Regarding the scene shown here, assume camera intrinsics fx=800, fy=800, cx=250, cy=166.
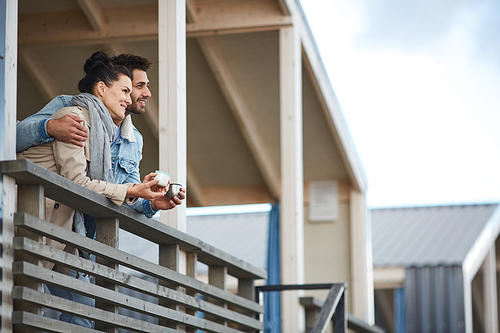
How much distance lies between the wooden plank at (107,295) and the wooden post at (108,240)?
49 millimetres

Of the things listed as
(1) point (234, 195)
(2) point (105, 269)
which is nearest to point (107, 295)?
(2) point (105, 269)

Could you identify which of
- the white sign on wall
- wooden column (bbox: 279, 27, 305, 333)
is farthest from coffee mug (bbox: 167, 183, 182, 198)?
the white sign on wall

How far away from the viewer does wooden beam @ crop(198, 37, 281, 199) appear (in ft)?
20.3

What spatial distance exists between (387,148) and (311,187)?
45.9 feet

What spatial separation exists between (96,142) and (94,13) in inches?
111

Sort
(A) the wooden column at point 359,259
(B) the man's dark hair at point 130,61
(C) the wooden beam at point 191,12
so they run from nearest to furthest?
(B) the man's dark hair at point 130,61 → (C) the wooden beam at point 191,12 → (A) the wooden column at point 359,259

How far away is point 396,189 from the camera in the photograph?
2356cm

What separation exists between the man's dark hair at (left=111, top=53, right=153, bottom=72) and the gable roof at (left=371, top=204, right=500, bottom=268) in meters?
8.39

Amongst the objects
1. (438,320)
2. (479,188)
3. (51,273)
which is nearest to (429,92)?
(479,188)

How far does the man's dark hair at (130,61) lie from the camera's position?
3408 mm

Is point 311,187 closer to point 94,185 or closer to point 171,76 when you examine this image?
point 171,76

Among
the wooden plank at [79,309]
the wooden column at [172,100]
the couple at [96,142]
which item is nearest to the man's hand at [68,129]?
the couple at [96,142]

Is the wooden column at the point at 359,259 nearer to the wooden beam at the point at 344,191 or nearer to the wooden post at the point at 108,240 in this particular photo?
the wooden beam at the point at 344,191

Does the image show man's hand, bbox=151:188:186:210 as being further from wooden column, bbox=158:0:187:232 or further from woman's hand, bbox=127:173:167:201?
wooden column, bbox=158:0:187:232
